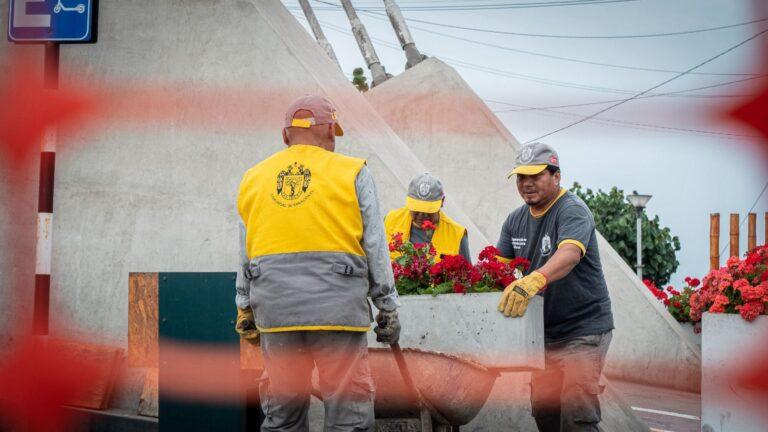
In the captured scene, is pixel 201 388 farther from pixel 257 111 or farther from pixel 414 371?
pixel 257 111

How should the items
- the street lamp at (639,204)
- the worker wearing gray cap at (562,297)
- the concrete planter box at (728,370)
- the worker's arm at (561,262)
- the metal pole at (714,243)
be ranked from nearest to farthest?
the worker's arm at (561,262)
the worker wearing gray cap at (562,297)
the concrete planter box at (728,370)
the metal pole at (714,243)
the street lamp at (639,204)

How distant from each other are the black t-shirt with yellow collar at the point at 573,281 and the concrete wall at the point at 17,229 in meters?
3.89

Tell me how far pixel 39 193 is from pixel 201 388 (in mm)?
2606

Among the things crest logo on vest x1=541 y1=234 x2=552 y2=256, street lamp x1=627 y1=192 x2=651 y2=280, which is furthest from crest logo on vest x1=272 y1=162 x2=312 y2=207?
street lamp x1=627 y1=192 x2=651 y2=280

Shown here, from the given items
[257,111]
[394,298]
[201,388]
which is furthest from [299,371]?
[257,111]

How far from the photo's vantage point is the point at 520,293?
15.5 feet

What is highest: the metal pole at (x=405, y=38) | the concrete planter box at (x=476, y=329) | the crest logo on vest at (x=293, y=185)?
the metal pole at (x=405, y=38)

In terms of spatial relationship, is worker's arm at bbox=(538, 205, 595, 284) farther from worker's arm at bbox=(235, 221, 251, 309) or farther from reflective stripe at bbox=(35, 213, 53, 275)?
reflective stripe at bbox=(35, 213, 53, 275)

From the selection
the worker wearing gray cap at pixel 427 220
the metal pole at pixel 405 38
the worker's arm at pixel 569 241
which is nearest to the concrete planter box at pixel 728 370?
the worker's arm at pixel 569 241

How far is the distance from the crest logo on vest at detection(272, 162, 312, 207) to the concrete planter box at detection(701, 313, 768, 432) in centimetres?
294

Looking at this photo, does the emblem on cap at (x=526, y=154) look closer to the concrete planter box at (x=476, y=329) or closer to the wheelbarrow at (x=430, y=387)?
the concrete planter box at (x=476, y=329)

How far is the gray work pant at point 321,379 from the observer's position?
12.1ft

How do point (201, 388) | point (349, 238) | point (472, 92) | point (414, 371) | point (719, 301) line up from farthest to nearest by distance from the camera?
point (472, 92) → point (719, 301) → point (201, 388) → point (414, 371) → point (349, 238)

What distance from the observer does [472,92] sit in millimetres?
11781
